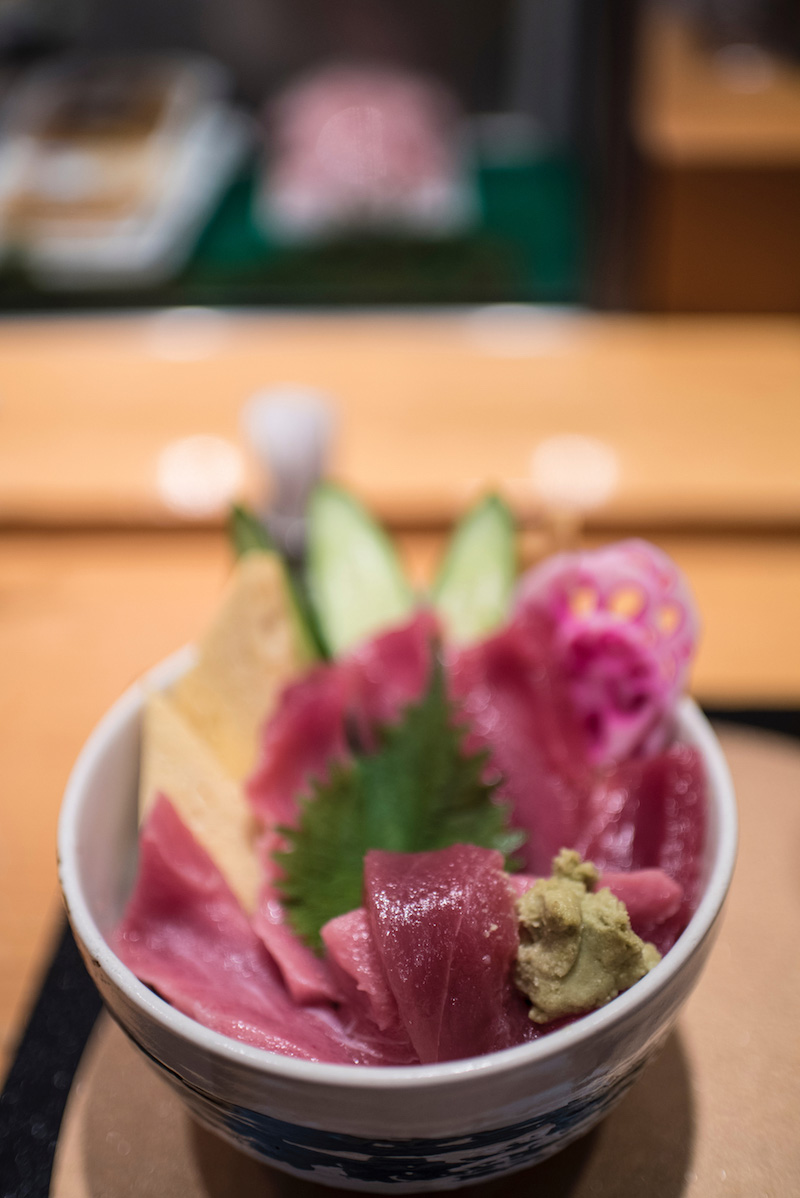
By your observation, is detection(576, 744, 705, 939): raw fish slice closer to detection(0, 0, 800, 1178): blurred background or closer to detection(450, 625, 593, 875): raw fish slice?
detection(450, 625, 593, 875): raw fish slice

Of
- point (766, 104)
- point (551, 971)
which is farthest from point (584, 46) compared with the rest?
point (551, 971)

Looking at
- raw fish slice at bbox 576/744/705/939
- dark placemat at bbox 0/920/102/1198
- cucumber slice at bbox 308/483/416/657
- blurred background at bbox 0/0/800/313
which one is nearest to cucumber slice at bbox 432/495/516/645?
cucumber slice at bbox 308/483/416/657

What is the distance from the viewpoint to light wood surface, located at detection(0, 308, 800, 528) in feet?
3.75

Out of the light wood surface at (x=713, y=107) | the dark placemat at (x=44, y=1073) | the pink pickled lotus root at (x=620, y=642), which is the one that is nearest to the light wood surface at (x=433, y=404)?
the light wood surface at (x=713, y=107)

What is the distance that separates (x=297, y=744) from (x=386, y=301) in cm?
113

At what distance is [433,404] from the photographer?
1320 mm

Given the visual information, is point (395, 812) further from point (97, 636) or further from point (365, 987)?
point (97, 636)

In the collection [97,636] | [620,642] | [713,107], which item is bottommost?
[97,636]

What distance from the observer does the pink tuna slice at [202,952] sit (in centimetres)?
43

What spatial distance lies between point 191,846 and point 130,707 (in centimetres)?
9

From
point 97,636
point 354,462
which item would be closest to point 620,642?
point 97,636

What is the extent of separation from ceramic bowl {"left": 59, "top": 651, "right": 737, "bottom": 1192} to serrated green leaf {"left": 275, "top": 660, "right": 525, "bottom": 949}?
10cm

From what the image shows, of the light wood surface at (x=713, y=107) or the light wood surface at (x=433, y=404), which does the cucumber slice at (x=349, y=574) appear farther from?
the light wood surface at (x=713, y=107)

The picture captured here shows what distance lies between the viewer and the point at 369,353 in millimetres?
1440
